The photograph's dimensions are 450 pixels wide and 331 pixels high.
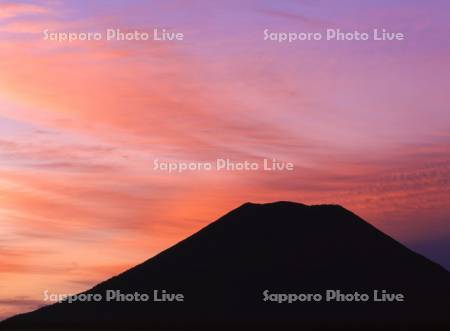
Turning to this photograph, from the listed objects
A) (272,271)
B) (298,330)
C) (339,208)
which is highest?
(339,208)

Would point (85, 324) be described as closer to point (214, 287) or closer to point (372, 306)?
point (214, 287)

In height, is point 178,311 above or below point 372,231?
below

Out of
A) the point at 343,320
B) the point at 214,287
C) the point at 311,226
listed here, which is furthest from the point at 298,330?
the point at 311,226

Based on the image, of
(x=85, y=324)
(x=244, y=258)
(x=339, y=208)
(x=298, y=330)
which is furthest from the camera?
(x=339, y=208)

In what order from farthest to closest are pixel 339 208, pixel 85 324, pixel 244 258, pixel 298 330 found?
pixel 339 208
pixel 244 258
pixel 85 324
pixel 298 330

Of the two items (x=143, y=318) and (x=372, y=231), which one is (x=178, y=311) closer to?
(x=143, y=318)

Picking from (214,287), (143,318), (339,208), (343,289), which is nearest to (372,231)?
(339,208)

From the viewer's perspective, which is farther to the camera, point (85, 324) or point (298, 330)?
point (85, 324)
